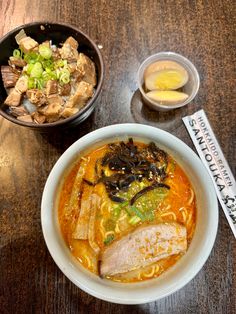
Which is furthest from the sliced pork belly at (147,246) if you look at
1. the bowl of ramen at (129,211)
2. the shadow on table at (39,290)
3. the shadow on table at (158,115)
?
the shadow on table at (158,115)

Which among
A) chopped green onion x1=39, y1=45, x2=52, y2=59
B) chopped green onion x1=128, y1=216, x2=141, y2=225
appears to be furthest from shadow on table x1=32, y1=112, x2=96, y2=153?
chopped green onion x1=128, y1=216, x2=141, y2=225

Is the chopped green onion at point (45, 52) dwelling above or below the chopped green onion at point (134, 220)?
above

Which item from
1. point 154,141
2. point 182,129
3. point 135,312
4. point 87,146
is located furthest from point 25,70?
point 135,312

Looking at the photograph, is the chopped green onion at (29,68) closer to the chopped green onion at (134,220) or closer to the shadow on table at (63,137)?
the shadow on table at (63,137)

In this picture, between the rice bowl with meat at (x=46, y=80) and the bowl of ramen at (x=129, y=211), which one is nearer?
the bowl of ramen at (x=129, y=211)

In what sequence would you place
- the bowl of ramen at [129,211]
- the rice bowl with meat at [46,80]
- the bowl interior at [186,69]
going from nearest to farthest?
1. the bowl of ramen at [129,211]
2. the rice bowl with meat at [46,80]
3. the bowl interior at [186,69]

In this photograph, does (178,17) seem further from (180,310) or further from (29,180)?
(180,310)

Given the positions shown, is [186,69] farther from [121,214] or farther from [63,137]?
[121,214]
